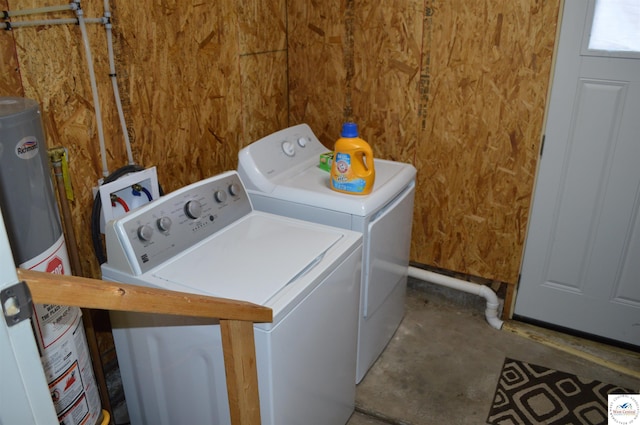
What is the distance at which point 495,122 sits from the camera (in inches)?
101

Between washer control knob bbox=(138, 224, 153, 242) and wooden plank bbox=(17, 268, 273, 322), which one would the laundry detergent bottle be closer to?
washer control knob bbox=(138, 224, 153, 242)

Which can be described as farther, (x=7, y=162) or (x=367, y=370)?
(x=367, y=370)

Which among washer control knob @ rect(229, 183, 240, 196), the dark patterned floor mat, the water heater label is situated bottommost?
the dark patterned floor mat

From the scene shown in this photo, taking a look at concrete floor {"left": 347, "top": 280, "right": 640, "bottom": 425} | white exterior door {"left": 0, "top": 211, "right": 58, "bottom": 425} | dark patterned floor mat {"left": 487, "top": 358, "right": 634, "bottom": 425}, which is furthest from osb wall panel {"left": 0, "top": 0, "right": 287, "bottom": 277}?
dark patterned floor mat {"left": 487, "top": 358, "right": 634, "bottom": 425}

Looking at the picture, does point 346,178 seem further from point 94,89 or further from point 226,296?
point 94,89

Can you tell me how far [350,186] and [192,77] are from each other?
84cm

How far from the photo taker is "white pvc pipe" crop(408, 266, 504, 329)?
9.25 feet

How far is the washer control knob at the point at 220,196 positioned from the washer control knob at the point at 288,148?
484 millimetres

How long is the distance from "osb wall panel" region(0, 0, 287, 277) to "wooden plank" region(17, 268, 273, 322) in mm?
999

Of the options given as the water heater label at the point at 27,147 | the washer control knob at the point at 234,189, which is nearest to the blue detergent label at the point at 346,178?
the washer control knob at the point at 234,189

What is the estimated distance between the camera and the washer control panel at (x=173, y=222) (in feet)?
5.38

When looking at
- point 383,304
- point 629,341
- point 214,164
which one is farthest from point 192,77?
point 629,341

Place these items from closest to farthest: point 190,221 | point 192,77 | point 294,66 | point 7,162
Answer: point 7,162
point 190,221
point 192,77
point 294,66

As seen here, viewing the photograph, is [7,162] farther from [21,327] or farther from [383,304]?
[383,304]
